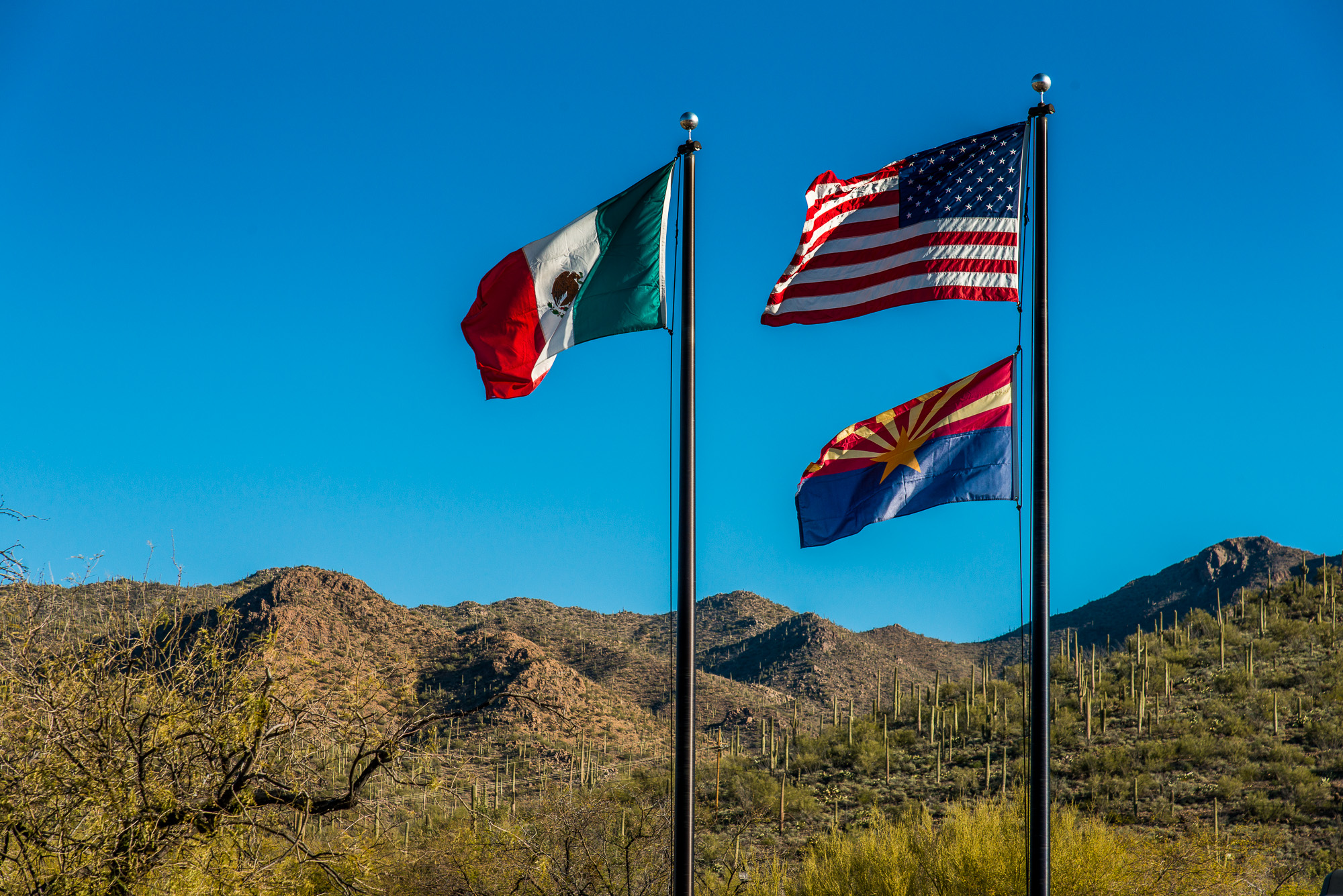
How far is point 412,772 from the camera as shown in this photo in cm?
1175

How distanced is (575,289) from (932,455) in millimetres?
3261

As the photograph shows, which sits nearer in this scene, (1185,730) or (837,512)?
(837,512)

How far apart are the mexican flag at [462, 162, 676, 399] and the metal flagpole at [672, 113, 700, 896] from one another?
28 centimetres

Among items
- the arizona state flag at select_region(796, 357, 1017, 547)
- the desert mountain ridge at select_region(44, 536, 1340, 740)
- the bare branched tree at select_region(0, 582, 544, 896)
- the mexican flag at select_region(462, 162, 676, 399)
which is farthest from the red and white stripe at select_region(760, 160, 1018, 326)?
the desert mountain ridge at select_region(44, 536, 1340, 740)

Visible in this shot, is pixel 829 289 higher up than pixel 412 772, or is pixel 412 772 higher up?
pixel 829 289

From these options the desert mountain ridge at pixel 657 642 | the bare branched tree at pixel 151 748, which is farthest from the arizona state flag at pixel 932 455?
the desert mountain ridge at pixel 657 642

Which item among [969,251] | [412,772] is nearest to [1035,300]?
[969,251]

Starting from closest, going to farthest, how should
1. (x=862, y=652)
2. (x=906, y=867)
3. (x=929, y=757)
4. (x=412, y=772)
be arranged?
(x=412, y=772) < (x=906, y=867) < (x=929, y=757) < (x=862, y=652)

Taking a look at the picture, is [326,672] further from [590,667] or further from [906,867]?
[590,667]

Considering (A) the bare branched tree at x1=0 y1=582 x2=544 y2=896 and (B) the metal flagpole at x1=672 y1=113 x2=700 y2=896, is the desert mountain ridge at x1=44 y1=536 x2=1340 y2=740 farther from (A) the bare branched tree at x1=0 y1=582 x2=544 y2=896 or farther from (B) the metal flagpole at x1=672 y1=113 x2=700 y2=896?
(B) the metal flagpole at x1=672 y1=113 x2=700 y2=896

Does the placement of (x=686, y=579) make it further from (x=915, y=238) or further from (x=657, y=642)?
(x=657, y=642)

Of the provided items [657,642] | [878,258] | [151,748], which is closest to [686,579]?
[878,258]

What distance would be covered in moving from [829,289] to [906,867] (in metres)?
13.7

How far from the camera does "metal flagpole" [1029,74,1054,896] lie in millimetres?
8680
